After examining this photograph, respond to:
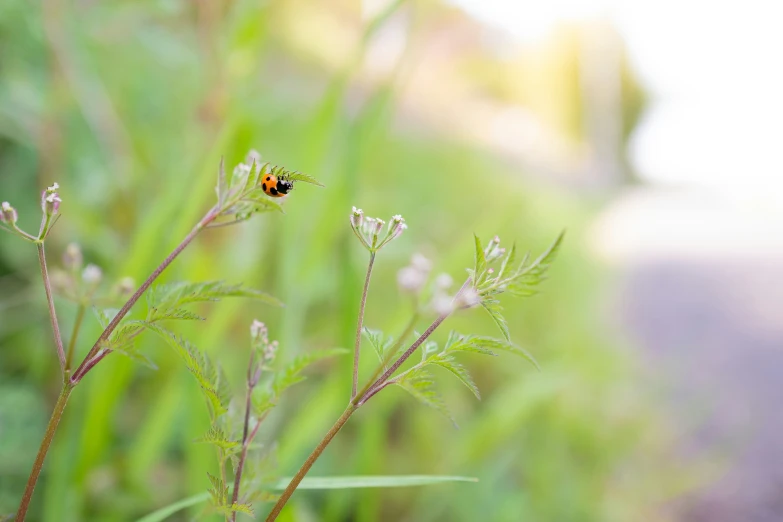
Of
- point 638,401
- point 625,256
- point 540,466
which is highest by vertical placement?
point 625,256

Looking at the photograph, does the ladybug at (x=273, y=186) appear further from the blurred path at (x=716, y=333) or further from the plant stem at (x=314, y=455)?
the blurred path at (x=716, y=333)

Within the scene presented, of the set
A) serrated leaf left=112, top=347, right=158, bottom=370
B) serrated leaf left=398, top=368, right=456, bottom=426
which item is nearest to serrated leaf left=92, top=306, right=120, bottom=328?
serrated leaf left=112, top=347, right=158, bottom=370

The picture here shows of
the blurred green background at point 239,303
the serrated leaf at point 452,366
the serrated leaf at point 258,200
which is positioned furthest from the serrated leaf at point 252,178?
the blurred green background at point 239,303

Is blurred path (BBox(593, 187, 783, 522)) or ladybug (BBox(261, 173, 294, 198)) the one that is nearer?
ladybug (BBox(261, 173, 294, 198))

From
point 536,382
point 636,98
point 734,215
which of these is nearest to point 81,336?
point 536,382

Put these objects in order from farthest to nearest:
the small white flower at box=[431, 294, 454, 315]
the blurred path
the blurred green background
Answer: the blurred path
the blurred green background
the small white flower at box=[431, 294, 454, 315]

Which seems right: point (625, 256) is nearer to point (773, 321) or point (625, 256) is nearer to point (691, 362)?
point (773, 321)

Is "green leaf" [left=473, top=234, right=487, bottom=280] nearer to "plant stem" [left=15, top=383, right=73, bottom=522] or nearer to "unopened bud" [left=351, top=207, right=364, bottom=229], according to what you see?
"unopened bud" [left=351, top=207, right=364, bottom=229]
